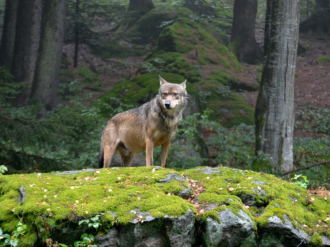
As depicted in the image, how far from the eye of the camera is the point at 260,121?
10.1 meters

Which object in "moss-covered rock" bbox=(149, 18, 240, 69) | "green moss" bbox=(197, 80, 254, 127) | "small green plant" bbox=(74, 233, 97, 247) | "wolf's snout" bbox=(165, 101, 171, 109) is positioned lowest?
"green moss" bbox=(197, 80, 254, 127)

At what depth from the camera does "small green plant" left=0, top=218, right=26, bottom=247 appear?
4.07m

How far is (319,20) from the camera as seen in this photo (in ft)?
78.8

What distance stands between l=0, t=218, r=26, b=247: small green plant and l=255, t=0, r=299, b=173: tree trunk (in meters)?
7.08

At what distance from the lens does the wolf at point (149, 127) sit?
272 inches

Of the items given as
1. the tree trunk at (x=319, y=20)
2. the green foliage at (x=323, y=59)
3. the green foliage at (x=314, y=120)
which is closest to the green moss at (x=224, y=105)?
the green foliage at (x=314, y=120)

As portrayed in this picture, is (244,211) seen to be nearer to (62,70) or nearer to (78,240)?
(78,240)

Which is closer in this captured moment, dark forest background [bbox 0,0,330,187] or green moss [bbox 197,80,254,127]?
dark forest background [bbox 0,0,330,187]

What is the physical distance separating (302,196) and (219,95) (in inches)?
394

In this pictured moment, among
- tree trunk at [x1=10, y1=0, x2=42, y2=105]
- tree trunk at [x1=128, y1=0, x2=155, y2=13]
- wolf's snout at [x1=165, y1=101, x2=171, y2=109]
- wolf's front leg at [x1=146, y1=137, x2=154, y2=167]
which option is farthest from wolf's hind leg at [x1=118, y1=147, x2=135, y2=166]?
tree trunk at [x1=128, y1=0, x2=155, y2=13]

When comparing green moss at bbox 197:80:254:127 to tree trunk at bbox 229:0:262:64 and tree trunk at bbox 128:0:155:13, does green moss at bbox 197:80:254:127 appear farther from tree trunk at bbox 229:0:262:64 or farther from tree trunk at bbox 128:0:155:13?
tree trunk at bbox 128:0:155:13

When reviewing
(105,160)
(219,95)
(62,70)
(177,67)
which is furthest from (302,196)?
(62,70)

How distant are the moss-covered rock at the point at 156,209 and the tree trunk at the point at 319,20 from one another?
2019 centimetres

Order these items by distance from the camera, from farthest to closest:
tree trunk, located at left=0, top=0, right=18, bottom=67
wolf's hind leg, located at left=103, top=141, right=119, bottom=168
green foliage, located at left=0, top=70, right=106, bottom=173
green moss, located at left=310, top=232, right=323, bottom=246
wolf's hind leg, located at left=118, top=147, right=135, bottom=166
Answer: tree trunk, located at left=0, top=0, right=18, bottom=67
green foliage, located at left=0, top=70, right=106, bottom=173
wolf's hind leg, located at left=118, top=147, right=135, bottom=166
wolf's hind leg, located at left=103, top=141, right=119, bottom=168
green moss, located at left=310, top=232, right=323, bottom=246
